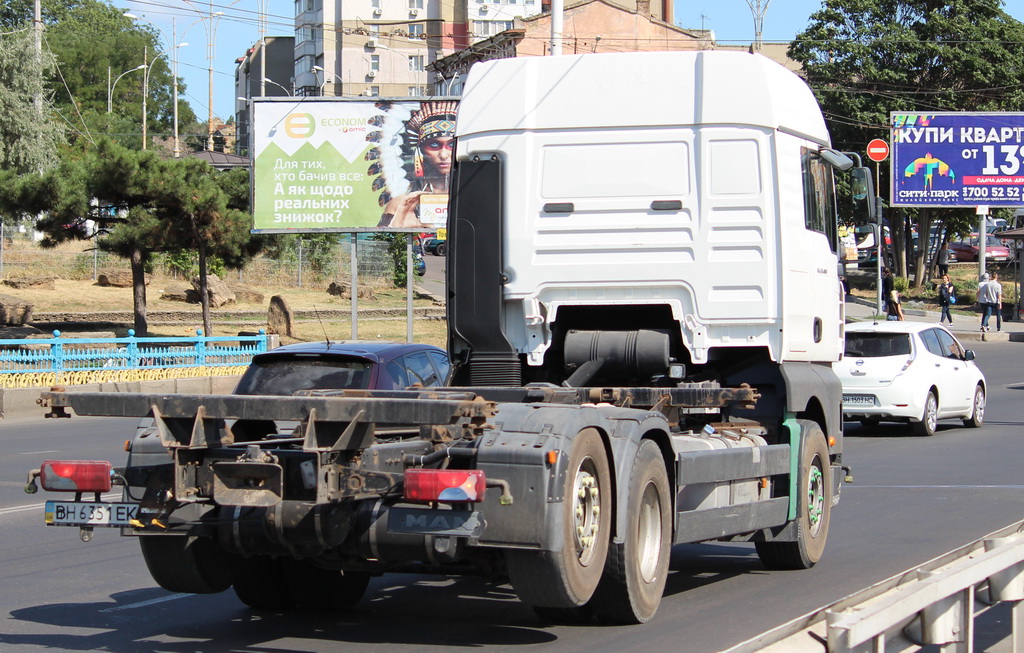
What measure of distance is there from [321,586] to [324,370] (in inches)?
168

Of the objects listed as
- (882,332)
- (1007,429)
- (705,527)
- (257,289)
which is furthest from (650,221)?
(257,289)

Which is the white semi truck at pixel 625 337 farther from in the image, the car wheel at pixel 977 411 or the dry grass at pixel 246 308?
the dry grass at pixel 246 308

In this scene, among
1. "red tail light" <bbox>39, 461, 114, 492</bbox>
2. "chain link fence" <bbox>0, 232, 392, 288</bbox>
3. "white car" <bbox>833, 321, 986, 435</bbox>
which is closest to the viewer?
"red tail light" <bbox>39, 461, 114, 492</bbox>

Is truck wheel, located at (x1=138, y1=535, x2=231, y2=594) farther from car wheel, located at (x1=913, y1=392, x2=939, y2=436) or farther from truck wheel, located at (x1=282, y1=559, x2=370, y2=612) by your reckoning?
car wheel, located at (x1=913, y1=392, x2=939, y2=436)

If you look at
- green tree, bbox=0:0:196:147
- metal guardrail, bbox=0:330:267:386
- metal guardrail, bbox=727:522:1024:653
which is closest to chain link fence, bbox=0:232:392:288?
metal guardrail, bbox=0:330:267:386

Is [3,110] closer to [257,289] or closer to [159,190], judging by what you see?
[257,289]

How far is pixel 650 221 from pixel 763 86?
1126mm

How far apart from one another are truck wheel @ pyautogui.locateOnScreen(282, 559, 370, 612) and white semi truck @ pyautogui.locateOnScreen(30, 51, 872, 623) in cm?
1

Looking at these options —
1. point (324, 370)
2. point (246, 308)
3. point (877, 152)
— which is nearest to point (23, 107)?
point (246, 308)

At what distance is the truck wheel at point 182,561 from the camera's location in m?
6.40

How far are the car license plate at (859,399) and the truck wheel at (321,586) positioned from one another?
11585 mm

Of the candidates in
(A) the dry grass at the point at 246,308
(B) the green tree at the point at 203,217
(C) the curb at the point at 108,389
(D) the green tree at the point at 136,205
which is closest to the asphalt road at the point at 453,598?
(C) the curb at the point at 108,389

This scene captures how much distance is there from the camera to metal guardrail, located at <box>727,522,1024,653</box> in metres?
3.64

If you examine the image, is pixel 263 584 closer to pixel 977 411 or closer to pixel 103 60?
pixel 977 411
